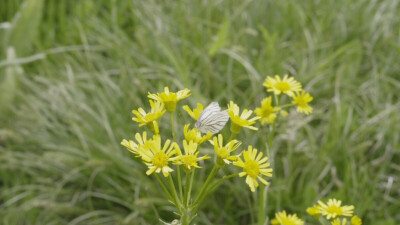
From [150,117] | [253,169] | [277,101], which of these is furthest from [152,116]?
[277,101]

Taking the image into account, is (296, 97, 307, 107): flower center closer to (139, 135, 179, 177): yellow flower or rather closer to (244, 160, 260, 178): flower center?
(244, 160, 260, 178): flower center

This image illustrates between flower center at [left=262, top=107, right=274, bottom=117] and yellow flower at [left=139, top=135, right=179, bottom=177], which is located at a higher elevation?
flower center at [left=262, top=107, right=274, bottom=117]

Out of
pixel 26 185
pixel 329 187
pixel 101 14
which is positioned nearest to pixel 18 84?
pixel 26 185

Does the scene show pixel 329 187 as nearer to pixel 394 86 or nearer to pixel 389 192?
pixel 389 192

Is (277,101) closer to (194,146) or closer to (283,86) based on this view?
(283,86)

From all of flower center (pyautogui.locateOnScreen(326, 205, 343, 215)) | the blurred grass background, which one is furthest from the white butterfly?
the blurred grass background

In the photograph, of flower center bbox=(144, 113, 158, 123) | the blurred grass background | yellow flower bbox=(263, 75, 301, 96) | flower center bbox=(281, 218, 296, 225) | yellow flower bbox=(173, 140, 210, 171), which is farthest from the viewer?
the blurred grass background
